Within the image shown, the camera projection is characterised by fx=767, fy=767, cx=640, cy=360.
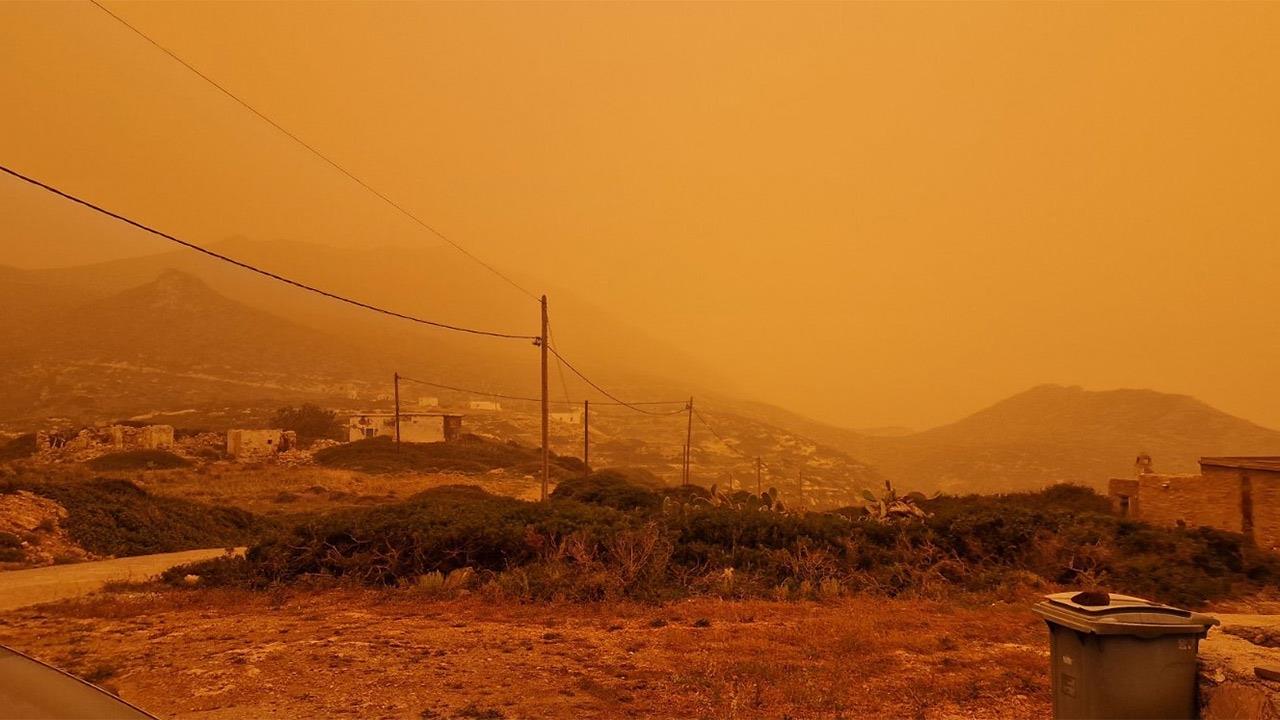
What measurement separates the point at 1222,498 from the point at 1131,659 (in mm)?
20649

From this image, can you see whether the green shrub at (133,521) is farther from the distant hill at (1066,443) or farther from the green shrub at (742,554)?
the distant hill at (1066,443)

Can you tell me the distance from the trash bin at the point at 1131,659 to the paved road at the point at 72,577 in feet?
48.7

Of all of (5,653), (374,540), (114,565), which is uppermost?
(5,653)

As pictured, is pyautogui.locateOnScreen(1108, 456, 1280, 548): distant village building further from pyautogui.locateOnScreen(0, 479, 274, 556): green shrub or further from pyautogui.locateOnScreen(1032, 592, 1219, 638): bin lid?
pyautogui.locateOnScreen(0, 479, 274, 556): green shrub

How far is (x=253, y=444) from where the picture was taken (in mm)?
59344

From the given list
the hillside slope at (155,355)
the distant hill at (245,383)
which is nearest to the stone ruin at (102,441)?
the distant hill at (245,383)

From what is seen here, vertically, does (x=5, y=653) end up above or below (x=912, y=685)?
above

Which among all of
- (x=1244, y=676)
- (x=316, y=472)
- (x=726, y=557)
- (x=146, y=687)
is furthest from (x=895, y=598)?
(x=316, y=472)

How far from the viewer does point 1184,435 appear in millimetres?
108312

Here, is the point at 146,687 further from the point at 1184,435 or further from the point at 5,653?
the point at 1184,435

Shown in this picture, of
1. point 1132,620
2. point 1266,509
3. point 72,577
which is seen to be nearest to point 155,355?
point 72,577

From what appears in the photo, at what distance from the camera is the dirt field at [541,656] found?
7.14 meters

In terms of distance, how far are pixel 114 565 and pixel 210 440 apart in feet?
166

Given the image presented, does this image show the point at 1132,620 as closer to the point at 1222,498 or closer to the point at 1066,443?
the point at 1222,498
